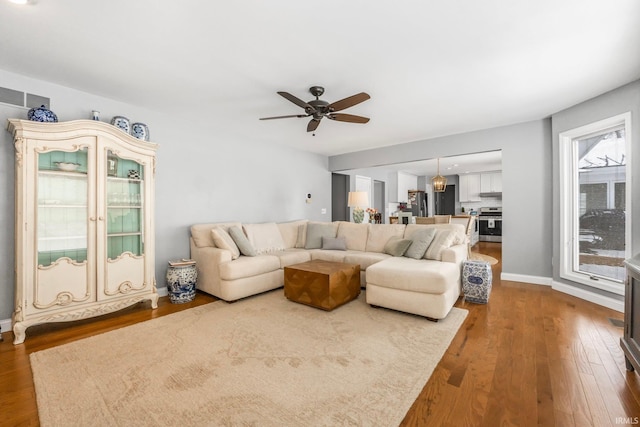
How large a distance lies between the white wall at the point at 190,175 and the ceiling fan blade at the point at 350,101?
2.09 metres

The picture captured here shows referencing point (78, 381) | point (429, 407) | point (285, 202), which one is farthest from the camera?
point (285, 202)

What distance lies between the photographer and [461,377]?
6.13 feet

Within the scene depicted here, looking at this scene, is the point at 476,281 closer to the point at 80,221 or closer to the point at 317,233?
the point at 317,233

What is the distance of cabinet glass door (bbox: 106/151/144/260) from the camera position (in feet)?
9.90

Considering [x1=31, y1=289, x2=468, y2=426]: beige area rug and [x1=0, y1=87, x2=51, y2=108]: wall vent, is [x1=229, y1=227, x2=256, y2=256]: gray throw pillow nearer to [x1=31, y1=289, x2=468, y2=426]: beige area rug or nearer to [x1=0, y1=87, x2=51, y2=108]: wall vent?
[x1=31, y1=289, x2=468, y2=426]: beige area rug

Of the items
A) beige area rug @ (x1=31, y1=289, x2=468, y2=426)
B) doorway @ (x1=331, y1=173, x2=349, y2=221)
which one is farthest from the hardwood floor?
doorway @ (x1=331, y1=173, x2=349, y2=221)

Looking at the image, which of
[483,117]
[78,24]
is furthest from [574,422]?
[78,24]

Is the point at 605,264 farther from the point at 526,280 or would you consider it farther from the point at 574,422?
the point at 574,422

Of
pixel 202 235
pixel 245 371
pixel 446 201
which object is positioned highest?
pixel 446 201

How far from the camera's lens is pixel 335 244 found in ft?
15.2

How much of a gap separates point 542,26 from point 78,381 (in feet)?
13.4

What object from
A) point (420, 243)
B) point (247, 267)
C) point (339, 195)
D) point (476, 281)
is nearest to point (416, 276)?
point (420, 243)

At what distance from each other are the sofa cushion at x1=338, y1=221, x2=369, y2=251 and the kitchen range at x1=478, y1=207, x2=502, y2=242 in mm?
6228

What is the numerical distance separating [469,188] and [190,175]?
9.07m
